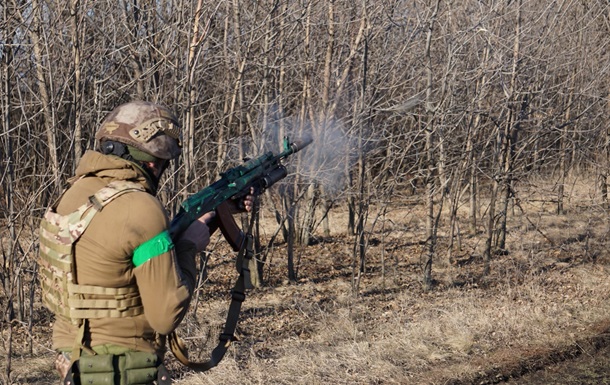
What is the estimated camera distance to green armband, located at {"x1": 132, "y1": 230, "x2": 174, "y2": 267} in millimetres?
2703

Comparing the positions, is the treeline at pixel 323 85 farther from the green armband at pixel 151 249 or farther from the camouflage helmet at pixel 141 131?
the green armband at pixel 151 249

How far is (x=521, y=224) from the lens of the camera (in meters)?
14.2

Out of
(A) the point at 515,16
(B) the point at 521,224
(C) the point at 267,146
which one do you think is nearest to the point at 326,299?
(C) the point at 267,146

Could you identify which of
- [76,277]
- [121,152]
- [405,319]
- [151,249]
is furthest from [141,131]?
[405,319]

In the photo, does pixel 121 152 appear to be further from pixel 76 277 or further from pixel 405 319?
pixel 405 319

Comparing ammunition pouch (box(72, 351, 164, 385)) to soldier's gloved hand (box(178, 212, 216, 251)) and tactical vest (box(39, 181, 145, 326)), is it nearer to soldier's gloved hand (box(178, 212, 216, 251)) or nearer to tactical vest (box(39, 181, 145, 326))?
tactical vest (box(39, 181, 145, 326))

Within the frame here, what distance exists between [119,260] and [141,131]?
0.51 metres

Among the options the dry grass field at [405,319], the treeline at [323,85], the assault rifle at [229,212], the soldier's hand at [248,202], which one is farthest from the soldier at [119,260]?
the treeline at [323,85]

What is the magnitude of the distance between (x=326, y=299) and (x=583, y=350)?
3.69 m

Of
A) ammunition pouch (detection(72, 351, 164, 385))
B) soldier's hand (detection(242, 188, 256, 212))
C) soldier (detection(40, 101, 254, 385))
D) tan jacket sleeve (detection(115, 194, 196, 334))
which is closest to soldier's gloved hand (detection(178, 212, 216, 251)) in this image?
soldier (detection(40, 101, 254, 385))

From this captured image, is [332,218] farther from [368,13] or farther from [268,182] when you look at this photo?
[268,182]

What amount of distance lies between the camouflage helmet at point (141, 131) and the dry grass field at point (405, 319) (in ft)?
11.4

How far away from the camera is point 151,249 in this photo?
270cm

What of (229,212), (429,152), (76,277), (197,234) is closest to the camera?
(76,277)
